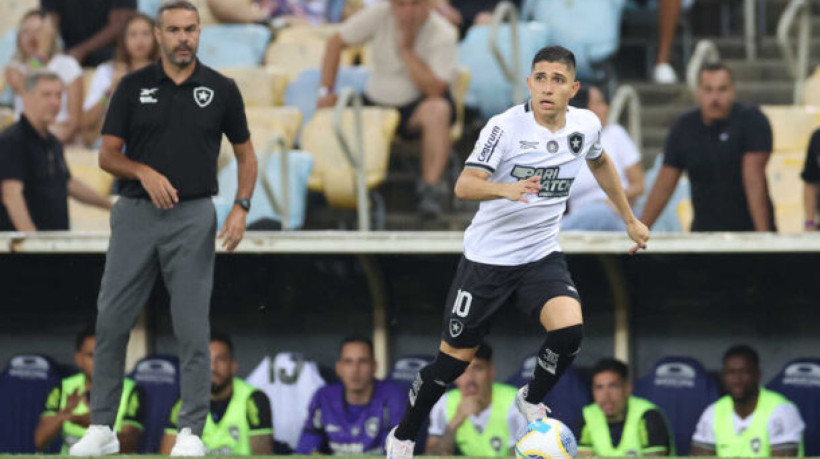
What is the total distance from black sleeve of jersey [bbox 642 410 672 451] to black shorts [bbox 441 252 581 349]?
2902mm

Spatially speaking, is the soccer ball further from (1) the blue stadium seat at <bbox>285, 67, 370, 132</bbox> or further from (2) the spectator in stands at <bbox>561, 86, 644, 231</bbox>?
(1) the blue stadium seat at <bbox>285, 67, 370, 132</bbox>

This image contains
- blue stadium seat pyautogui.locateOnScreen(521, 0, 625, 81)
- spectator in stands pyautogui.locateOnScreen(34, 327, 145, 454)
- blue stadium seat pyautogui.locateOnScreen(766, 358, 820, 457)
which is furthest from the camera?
blue stadium seat pyautogui.locateOnScreen(521, 0, 625, 81)

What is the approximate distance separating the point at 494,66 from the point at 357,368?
241 cm

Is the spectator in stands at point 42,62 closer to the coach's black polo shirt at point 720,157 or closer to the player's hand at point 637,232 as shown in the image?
the coach's black polo shirt at point 720,157

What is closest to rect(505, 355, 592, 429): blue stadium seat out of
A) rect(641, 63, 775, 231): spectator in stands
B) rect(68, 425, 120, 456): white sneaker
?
rect(641, 63, 775, 231): spectator in stands

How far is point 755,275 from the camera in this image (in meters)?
10.4

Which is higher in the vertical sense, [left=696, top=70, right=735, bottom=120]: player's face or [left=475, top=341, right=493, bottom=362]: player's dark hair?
[left=696, top=70, right=735, bottom=120]: player's face

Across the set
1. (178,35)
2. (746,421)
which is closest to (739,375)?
(746,421)

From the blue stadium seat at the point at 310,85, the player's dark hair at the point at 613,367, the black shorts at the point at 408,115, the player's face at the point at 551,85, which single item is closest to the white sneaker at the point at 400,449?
the player's face at the point at 551,85

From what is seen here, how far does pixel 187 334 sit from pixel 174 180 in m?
0.65

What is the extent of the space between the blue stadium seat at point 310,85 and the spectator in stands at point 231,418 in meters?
2.11

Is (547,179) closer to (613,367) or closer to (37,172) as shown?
(613,367)

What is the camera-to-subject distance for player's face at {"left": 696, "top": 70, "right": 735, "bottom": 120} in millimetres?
9633

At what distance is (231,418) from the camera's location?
33.1 ft
